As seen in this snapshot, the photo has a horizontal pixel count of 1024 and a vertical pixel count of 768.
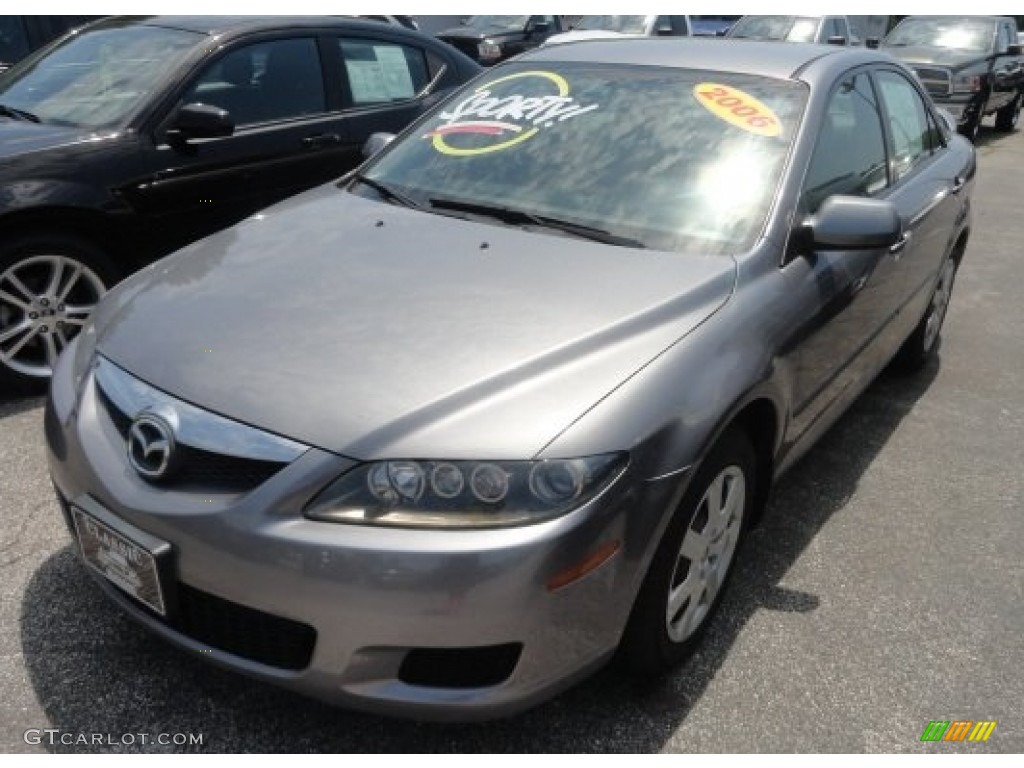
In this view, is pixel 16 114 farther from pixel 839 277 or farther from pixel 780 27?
pixel 780 27

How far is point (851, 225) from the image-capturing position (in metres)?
2.52

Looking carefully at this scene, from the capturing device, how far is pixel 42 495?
120 inches

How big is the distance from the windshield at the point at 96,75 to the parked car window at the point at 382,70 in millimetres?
852

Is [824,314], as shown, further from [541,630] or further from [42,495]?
[42,495]

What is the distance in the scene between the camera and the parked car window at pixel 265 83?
4.23m

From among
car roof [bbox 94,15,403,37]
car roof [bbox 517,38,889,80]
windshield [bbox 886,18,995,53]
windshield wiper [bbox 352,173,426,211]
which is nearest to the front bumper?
windshield wiper [bbox 352,173,426,211]

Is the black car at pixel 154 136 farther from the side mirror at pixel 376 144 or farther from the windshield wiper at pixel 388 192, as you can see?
the windshield wiper at pixel 388 192

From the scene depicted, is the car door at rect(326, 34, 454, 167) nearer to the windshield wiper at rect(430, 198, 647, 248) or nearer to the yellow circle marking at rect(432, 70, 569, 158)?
the yellow circle marking at rect(432, 70, 569, 158)

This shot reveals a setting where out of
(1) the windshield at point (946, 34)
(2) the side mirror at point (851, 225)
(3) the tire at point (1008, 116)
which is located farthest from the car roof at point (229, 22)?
(3) the tire at point (1008, 116)

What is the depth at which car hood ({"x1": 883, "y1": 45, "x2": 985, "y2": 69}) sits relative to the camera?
12.0 metres

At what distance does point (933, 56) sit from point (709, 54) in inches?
440

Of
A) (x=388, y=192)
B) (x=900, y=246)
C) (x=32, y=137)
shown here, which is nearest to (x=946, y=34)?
(x=900, y=246)
